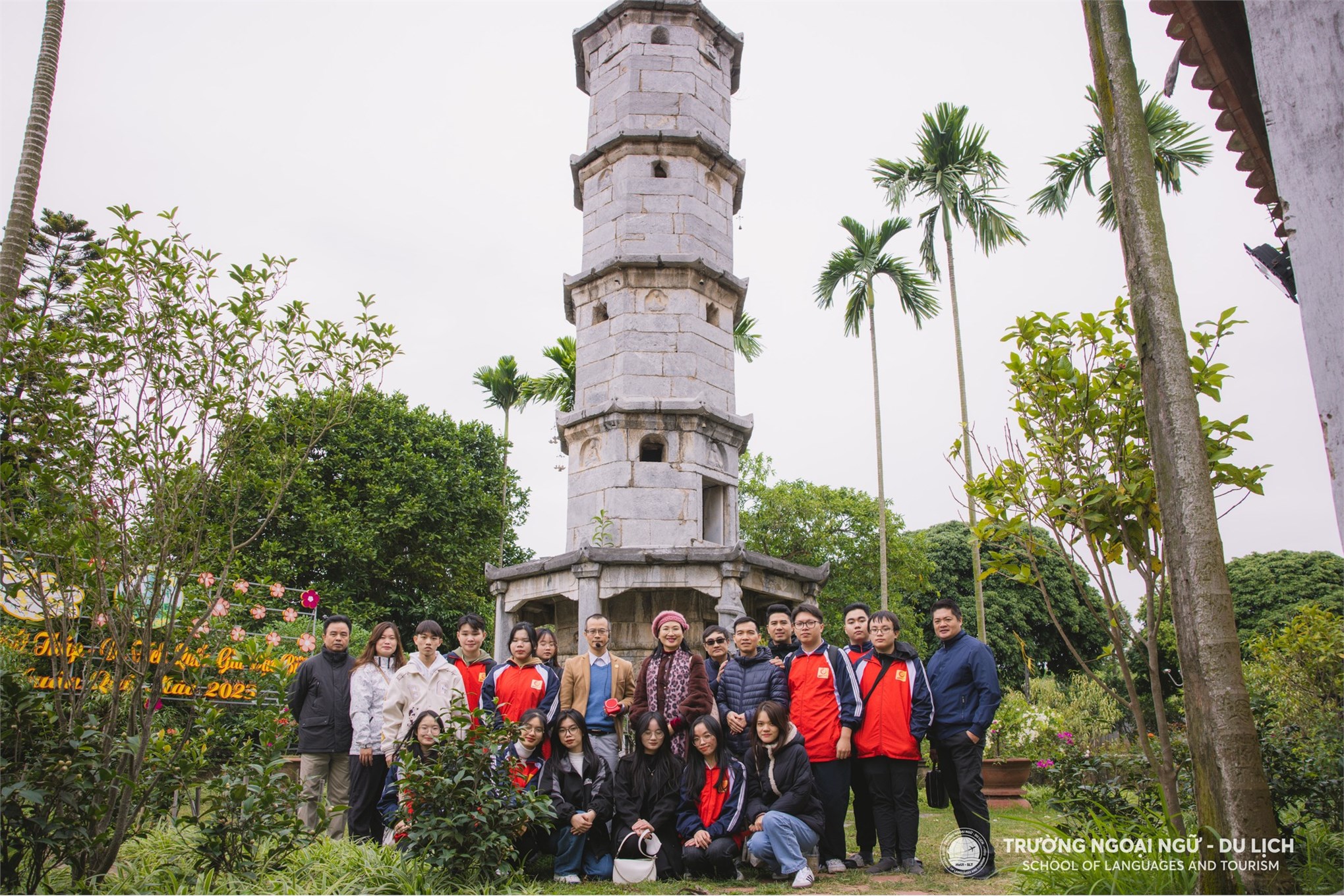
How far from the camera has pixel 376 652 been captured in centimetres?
743

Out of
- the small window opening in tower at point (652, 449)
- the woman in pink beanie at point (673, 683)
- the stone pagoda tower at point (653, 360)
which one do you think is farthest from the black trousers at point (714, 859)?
the small window opening in tower at point (652, 449)

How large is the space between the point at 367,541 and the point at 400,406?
15.6 ft

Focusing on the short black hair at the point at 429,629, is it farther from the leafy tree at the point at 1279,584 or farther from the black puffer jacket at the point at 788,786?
the leafy tree at the point at 1279,584

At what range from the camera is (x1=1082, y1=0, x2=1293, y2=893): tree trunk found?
375cm

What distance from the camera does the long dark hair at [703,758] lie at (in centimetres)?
625

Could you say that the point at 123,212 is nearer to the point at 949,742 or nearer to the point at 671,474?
the point at 949,742

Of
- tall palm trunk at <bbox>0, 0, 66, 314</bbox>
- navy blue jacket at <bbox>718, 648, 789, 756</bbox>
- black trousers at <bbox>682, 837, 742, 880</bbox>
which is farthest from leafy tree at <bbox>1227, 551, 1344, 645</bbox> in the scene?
tall palm trunk at <bbox>0, 0, 66, 314</bbox>

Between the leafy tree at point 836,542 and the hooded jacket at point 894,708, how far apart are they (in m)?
19.5

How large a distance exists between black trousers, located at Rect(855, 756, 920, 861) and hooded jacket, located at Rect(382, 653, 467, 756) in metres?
3.19

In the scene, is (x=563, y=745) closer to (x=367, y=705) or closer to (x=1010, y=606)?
(x=367, y=705)

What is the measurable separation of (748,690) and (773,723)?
52 cm

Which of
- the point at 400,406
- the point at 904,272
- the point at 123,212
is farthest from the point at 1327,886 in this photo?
the point at 400,406

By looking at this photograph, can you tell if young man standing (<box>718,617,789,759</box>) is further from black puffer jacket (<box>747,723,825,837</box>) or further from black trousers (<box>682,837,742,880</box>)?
black trousers (<box>682,837,742,880</box>)

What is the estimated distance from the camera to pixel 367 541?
22.7 m
